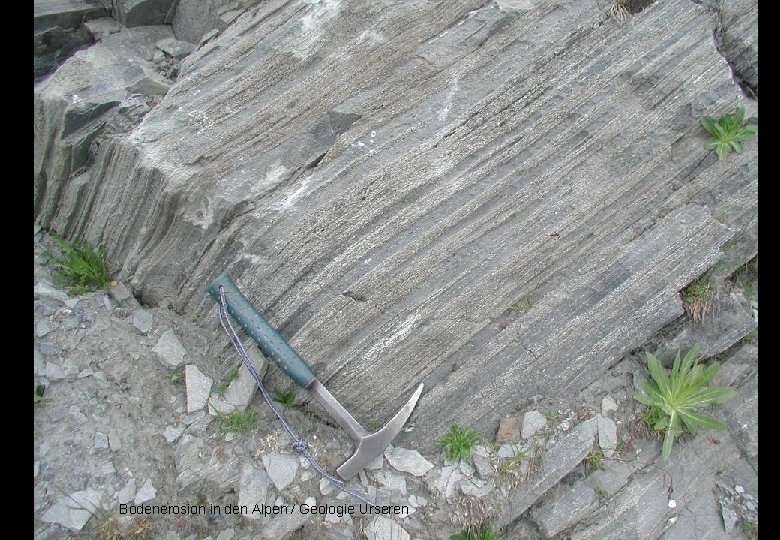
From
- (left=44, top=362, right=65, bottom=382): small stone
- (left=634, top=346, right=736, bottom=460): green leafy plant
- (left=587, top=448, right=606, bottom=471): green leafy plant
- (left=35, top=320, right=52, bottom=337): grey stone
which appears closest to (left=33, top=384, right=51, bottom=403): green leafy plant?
(left=44, top=362, right=65, bottom=382): small stone

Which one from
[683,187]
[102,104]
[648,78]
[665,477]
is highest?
[648,78]

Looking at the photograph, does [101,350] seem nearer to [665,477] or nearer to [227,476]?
[227,476]

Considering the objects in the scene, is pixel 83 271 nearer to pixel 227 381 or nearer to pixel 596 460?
pixel 227 381

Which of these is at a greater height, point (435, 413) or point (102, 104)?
point (102, 104)

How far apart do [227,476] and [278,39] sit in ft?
12.0

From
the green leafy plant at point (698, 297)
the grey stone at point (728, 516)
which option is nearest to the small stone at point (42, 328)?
the green leafy plant at point (698, 297)

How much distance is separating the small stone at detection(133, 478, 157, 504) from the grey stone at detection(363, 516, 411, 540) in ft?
5.24

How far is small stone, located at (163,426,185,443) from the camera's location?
4.59 meters

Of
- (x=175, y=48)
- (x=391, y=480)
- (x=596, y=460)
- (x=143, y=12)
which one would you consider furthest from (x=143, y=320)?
(x=596, y=460)

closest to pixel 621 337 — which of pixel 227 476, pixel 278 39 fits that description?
pixel 227 476

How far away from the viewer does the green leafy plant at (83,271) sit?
541cm

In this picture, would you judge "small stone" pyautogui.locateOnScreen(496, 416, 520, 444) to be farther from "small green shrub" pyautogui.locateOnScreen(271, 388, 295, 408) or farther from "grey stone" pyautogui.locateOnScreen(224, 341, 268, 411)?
"grey stone" pyautogui.locateOnScreen(224, 341, 268, 411)

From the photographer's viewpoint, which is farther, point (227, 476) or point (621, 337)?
point (621, 337)

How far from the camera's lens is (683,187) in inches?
202
